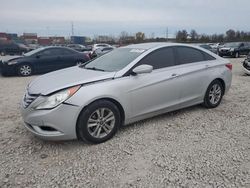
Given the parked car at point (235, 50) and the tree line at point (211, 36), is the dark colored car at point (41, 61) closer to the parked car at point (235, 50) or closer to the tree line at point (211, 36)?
the parked car at point (235, 50)

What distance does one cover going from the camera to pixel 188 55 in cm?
507

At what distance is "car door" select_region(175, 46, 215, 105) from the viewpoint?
4777 mm

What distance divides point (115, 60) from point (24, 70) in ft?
24.1

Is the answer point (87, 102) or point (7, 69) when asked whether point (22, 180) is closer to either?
point (87, 102)

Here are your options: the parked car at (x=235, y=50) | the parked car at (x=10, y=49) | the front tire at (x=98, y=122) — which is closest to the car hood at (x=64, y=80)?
the front tire at (x=98, y=122)

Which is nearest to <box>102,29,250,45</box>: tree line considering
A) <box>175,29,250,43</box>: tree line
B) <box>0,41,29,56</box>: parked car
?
<box>175,29,250,43</box>: tree line

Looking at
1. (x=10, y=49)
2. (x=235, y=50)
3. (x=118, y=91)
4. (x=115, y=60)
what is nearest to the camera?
(x=118, y=91)

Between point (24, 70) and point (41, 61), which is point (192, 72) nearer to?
point (41, 61)

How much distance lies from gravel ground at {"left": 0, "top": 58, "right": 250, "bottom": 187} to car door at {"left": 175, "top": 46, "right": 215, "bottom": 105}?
0.45 meters

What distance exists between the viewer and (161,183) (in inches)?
113

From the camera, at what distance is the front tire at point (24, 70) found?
1061 cm

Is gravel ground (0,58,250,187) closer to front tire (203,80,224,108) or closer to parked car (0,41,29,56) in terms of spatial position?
front tire (203,80,224,108)

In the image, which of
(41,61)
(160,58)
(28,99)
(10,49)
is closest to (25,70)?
(41,61)

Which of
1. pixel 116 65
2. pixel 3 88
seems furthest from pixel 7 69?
pixel 116 65
